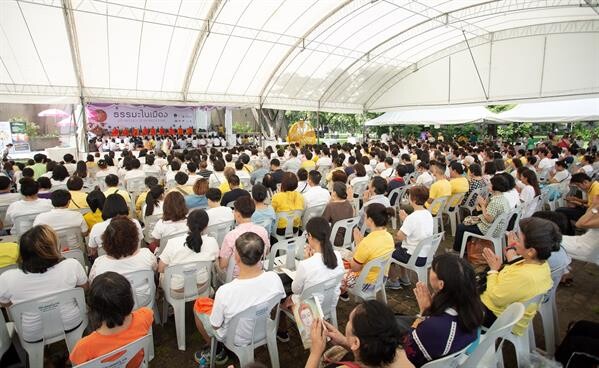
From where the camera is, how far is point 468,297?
1.89 metres

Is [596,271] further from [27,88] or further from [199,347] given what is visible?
[27,88]

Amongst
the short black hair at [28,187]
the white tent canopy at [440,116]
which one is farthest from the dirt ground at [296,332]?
the white tent canopy at [440,116]

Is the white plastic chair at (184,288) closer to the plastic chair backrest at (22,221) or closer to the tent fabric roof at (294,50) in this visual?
the plastic chair backrest at (22,221)

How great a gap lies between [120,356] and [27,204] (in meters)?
3.74

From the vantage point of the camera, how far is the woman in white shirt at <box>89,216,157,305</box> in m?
2.71

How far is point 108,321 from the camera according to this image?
1.88m

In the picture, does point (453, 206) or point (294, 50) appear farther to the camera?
point (294, 50)

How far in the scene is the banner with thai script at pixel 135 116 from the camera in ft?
64.5

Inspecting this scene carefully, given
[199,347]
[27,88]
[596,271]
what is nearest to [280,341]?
[199,347]

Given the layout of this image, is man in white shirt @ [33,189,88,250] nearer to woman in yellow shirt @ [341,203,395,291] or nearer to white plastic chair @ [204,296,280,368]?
→ white plastic chair @ [204,296,280,368]

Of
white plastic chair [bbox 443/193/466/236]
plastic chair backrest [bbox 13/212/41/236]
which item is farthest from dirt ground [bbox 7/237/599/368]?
plastic chair backrest [bbox 13/212/41/236]

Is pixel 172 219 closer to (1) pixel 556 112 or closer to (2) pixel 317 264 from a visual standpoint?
(2) pixel 317 264

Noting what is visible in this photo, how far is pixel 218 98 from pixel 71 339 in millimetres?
13943

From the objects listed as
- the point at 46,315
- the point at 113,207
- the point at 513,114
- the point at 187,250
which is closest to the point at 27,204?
the point at 113,207
